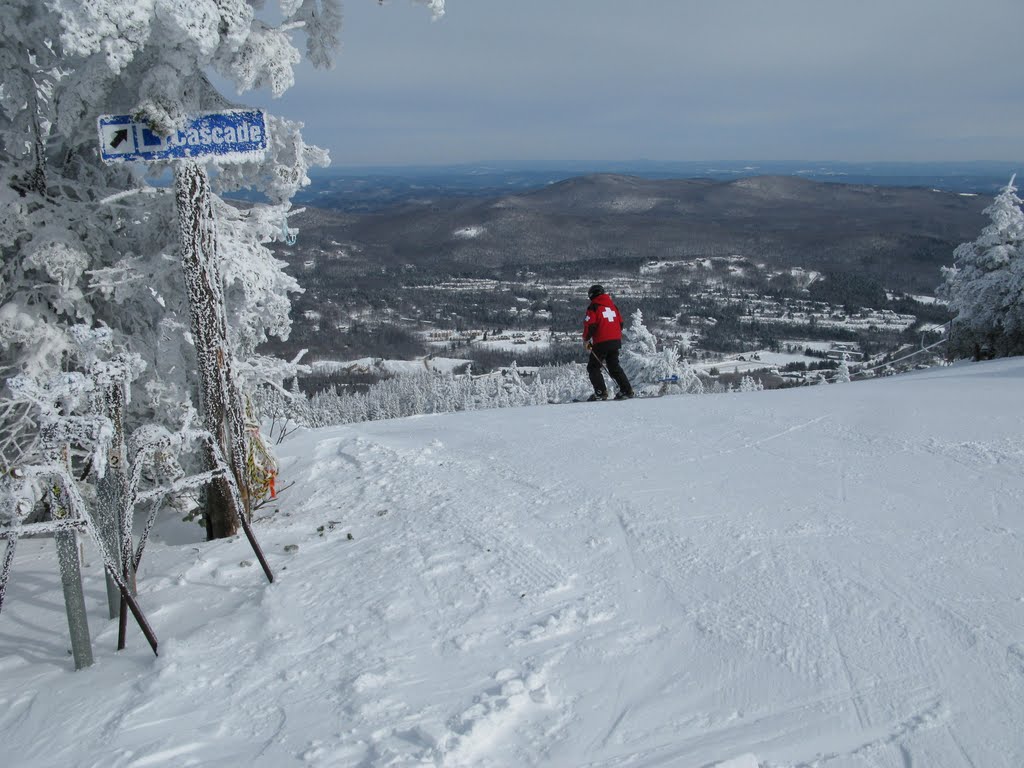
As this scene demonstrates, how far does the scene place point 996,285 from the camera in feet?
76.7

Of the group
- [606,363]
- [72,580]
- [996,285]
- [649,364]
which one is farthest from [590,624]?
[996,285]

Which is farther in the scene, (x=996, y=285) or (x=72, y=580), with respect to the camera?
(x=996, y=285)

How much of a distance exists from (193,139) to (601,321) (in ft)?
21.7

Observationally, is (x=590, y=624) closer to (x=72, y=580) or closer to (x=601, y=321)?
(x=72, y=580)

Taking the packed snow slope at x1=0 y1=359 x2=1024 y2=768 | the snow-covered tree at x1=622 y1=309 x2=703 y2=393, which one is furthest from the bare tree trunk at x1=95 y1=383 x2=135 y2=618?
the snow-covered tree at x1=622 y1=309 x2=703 y2=393

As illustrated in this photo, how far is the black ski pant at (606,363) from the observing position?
34.7 feet

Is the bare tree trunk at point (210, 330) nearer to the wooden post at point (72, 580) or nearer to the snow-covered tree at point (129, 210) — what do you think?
the snow-covered tree at point (129, 210)

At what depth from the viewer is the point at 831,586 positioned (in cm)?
368

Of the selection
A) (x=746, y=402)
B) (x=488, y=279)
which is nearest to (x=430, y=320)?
(x=488, y=279)

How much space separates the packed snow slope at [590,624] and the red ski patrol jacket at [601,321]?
4401 mm

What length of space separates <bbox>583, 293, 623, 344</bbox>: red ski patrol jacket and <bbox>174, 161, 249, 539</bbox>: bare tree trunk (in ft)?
19.8

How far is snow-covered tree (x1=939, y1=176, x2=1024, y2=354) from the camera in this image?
22.9 m

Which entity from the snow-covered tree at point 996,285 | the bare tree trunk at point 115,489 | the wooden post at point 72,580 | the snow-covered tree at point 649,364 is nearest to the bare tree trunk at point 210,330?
the bare tree trunk at point 115,489

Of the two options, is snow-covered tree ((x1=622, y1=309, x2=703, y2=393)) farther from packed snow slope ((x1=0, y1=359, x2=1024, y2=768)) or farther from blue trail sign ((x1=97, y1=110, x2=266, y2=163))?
blue trail sign ((x1=97, y1=110, x2=266, y2=163))
